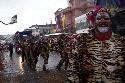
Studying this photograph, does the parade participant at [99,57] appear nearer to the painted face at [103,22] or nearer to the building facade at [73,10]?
the painted face at [103,22]

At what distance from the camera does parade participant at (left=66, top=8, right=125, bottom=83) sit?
5.67m

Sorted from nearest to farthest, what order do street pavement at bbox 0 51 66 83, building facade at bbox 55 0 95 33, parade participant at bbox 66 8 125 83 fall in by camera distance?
parade participant at bbox 66 8 125 83 → street pavement at bbox 0 51 66 83 → building facade at bbox 55 0 95 33

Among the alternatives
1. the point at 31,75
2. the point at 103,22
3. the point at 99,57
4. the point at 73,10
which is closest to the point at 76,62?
the point at 99,57

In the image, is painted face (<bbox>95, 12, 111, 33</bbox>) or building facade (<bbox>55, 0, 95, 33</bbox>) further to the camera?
building facade (<bbox>55, 0, 95, 33</bbox>)

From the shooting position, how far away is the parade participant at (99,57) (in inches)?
223

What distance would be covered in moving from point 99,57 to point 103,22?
1.82 ft

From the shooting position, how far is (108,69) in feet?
18.6

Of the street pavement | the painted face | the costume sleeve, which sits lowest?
the street pavement

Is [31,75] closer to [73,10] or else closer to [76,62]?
[76,62]

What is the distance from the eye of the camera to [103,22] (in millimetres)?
5793

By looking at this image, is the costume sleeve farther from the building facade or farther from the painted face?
the building facade

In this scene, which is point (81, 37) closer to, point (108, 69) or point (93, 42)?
point (93, 42)

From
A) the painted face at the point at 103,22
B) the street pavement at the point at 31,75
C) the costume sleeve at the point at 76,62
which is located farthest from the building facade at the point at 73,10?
the costume sleeve at the point at 76,62

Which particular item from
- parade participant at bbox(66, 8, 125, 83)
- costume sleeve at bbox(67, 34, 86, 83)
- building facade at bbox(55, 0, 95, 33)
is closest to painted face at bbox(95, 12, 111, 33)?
parade participant at bbox(66, 8, 125, 83)
